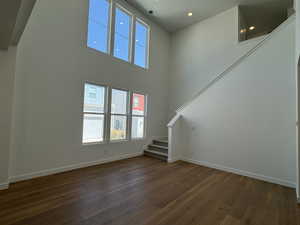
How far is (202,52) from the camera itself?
5.98m

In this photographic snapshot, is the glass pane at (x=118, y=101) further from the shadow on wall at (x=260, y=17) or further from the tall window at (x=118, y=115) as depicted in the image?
the shadow on wall at (x=260, y=17)

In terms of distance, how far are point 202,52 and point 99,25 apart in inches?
153

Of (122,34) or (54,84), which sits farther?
(122,34)

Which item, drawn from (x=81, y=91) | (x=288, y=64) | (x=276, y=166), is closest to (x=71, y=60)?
(x=81, y=91)

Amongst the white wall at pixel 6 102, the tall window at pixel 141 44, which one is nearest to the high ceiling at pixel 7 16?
the white wall at pixel 6 102

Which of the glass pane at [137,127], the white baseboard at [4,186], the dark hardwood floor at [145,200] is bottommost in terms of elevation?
the dark hardwood floor at [145,200]

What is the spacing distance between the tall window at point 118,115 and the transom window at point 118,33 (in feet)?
4.05

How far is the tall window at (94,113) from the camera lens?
4090mm

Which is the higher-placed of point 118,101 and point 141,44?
point 141,44

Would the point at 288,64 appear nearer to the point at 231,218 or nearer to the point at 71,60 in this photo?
the point at 231,218

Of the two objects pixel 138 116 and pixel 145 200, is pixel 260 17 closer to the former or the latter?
pixel 138 116

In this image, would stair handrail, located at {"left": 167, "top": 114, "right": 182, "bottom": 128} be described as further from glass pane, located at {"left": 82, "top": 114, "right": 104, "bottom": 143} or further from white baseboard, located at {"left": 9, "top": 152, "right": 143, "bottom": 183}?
glass pane, located at {"left": 82, "top": 114, "right": 104, "bottom": 143}

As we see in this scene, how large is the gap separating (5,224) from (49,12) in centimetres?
394

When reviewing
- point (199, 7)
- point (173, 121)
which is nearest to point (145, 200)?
point (173, 121)
